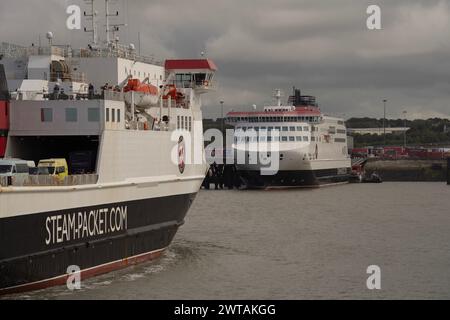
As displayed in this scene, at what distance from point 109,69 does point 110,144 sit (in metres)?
6.15

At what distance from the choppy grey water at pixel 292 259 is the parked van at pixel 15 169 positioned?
287 centimetres

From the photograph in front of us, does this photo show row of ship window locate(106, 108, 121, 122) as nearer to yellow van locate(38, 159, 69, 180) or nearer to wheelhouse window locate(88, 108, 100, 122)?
wheelhouse window locate(88, 108, 100, 122)

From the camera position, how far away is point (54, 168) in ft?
78.6

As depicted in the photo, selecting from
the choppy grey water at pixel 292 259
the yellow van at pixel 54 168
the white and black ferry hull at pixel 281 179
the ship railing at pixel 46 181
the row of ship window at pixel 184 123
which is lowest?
the choppy grey water at pixel 292 259

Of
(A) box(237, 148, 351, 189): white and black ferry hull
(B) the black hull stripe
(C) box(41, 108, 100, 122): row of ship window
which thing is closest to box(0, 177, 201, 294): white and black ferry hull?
(B) the black hull stripe


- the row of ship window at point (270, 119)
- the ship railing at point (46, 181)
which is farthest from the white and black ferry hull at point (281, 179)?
the ship railing at point (46, 181)

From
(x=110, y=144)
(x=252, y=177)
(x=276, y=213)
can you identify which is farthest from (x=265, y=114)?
(x=110, y=144)

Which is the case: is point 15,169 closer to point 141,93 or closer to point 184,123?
point 141,93

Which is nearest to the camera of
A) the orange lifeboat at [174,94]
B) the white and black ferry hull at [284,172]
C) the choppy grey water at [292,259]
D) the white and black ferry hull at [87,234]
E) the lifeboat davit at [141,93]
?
the white and black ferry hull at [87,234]

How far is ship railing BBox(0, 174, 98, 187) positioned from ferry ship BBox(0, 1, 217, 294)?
0.10 ft

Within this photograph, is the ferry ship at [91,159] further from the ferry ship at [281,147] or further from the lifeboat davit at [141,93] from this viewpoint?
the ferry ship at [281,147]

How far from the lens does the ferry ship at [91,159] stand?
72.7 ft

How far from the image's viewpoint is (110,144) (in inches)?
1021
